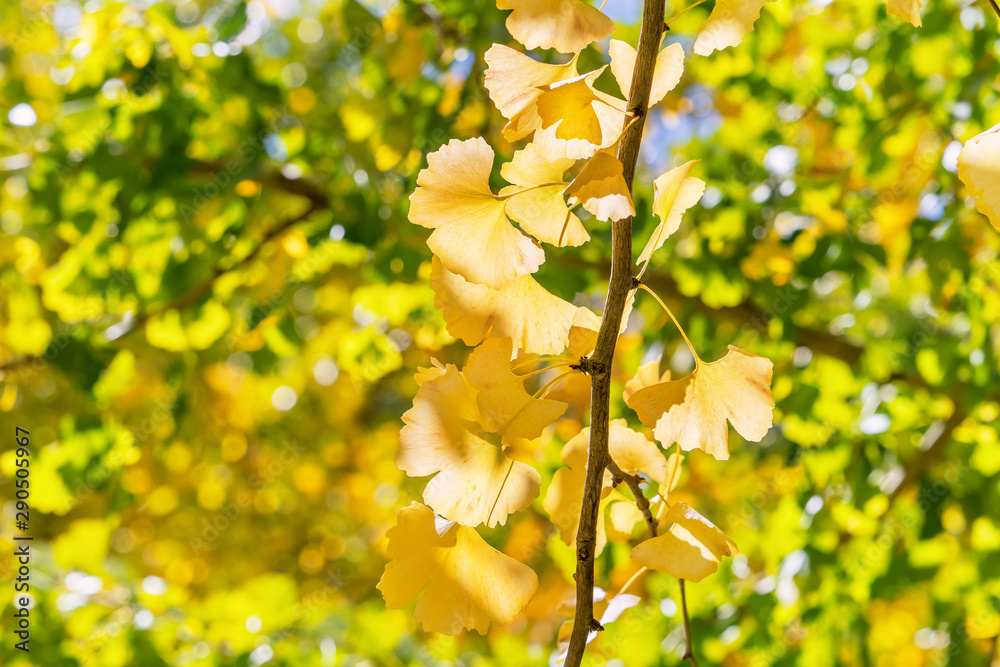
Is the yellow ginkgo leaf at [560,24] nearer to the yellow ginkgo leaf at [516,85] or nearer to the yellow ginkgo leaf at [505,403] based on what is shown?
the yellow ginkgo leaf at [516,85]

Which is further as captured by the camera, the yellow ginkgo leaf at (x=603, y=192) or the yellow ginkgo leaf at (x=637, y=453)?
the yellow ginkgo leaf at (x=637, y=453)

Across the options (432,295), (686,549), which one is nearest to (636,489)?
(686,549)

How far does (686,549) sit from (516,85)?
0.23 m

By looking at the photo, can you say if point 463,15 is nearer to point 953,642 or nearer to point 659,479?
point 659,479

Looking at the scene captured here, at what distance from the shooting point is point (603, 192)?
29cm

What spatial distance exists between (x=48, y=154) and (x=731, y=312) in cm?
114

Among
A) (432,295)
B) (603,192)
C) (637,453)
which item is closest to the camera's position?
(603,192)

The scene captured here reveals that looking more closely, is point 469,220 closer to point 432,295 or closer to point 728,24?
point 728,24

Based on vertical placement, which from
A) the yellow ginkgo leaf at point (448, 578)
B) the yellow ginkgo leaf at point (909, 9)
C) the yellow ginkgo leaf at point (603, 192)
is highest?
the yellow ginkgo leaf at point (909, 9)

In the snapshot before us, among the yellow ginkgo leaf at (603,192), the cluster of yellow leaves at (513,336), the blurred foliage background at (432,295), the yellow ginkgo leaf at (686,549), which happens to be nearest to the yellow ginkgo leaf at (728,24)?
the cluster of yellow leaves at (513,336)

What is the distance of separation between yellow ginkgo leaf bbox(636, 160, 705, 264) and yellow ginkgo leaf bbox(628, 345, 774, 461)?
0.21 feet

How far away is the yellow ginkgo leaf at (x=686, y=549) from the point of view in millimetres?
356

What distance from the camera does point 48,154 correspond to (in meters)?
1.09

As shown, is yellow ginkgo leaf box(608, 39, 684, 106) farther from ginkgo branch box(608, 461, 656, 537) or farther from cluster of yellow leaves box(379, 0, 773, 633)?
ginkgo branch box(608, 461, 656, 537)
